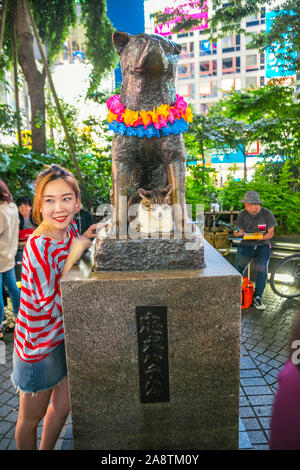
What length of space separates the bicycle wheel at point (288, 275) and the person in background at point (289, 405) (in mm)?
4436

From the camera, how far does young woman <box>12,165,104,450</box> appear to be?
1791 mm

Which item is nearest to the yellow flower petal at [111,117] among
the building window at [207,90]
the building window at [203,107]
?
the building window at [203,107]

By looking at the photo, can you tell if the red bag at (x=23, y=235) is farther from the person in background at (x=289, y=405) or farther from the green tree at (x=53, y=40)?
the person in background at (x=289, y=405)

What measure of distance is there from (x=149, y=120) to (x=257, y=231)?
10.7ft

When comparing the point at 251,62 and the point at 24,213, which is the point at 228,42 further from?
the point at 24,213

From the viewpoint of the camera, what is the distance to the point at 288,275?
17.8 feet

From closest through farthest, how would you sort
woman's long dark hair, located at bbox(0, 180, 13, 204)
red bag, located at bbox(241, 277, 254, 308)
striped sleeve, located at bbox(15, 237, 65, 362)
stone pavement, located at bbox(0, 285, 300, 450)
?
striped sleeve, located at bbox(15, 237, 65, 362) → stone pavement, located at bbox(0, 285, 300, 450) → woman's long dark hair, located at bbox(0, 180, 13, 204) → red bag, located at bbox(241, 277, 254, 308)

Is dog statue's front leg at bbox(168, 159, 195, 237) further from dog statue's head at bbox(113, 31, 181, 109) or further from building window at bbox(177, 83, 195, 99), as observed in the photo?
building window at bbox(177, 83, 195, 99)

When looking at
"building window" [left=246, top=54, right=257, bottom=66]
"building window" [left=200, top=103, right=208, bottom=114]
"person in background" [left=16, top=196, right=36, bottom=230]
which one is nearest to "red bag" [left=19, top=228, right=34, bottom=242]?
"person in background" [left=16, top=196, right=36, bottom=230]

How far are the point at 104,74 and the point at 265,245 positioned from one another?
6.22 meters

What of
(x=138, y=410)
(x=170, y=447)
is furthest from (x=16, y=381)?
(x=170, y=447)

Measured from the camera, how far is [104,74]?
8156 mm

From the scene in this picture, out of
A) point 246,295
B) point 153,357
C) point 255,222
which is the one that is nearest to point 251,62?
point 255,222
